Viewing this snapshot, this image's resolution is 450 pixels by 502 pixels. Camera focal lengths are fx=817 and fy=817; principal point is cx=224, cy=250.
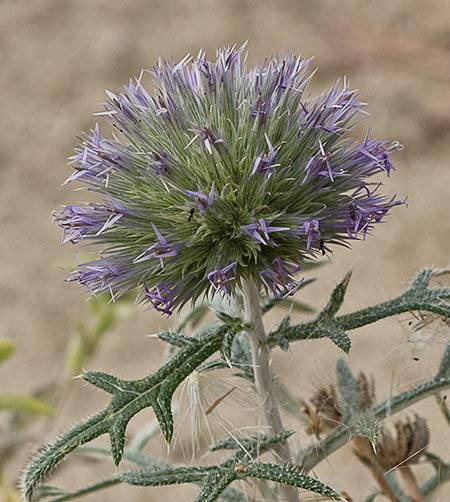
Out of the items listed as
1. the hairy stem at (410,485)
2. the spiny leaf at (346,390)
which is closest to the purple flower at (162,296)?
the spiny leaf at (346,390)

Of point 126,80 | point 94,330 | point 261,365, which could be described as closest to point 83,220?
point 261,365

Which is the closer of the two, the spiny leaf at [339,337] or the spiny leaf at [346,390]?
the spiny leaf at [339,337]

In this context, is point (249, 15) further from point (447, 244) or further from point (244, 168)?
point (244, 168)

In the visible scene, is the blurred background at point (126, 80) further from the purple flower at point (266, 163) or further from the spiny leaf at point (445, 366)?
the purple flower at point (266, 163)

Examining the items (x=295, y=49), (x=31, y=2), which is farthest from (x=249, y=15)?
(x=31, y=2)

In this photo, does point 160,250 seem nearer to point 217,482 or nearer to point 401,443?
point 217,482

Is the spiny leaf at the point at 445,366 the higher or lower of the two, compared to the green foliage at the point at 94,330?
lower
